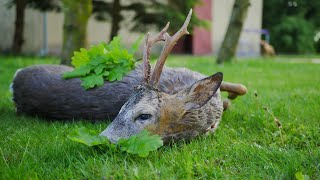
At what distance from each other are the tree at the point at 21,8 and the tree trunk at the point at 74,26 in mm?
6859

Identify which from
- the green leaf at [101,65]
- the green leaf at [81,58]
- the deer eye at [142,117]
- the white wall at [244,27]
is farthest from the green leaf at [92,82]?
the white wall at [244,27]

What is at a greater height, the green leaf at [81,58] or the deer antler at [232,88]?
the green leaf at [81,58]

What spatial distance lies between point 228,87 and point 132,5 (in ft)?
32.3

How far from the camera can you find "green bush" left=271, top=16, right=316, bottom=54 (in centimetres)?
2856

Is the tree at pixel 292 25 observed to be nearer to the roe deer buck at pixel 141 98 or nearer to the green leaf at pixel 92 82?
the roe deer buck at pixel 141 98

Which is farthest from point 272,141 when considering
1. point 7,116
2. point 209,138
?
point 7,116

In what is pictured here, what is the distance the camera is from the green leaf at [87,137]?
9.89 feet

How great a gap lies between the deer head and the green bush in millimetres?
26337

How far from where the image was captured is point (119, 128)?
3215 millimetres

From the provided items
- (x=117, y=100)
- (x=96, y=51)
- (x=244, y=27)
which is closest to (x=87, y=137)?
(x=117, y=100)

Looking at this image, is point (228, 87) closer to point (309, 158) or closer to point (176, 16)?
point (309, 158)

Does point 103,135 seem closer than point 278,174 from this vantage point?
No

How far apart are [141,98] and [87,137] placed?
1.68 feet

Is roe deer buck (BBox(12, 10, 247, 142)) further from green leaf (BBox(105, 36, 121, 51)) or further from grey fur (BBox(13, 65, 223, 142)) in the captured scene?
green leaf (BBox(105, 36, 121, 51))
